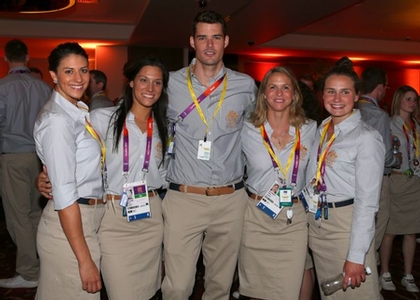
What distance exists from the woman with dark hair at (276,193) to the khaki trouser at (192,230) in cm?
8

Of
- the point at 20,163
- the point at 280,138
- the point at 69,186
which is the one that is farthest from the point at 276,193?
the point at 20,163

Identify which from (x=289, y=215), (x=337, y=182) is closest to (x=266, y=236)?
(x=289, y=215)

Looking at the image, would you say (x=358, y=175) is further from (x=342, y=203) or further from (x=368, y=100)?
(x=368, y=100)

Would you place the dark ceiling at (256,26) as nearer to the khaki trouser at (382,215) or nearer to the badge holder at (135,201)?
the khaki trouser at (382,215)

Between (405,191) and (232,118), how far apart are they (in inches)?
89.4

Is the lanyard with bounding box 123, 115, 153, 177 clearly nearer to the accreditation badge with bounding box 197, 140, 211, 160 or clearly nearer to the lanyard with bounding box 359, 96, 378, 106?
the accreditation badge with bounding box 197, 140, 211, 160

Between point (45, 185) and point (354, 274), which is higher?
point (45, 185)

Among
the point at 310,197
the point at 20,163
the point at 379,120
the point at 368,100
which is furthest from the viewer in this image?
the point at 20,163

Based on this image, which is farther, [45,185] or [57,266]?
[45,185]

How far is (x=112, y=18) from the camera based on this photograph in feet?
35.2

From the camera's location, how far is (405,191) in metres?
4.51

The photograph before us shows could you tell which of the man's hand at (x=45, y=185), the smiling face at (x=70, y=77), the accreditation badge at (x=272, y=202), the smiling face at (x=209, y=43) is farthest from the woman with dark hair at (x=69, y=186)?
the accreditation badge at (x=272, y=202)

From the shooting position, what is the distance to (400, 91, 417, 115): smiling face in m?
4.47

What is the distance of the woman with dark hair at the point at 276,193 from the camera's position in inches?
115
